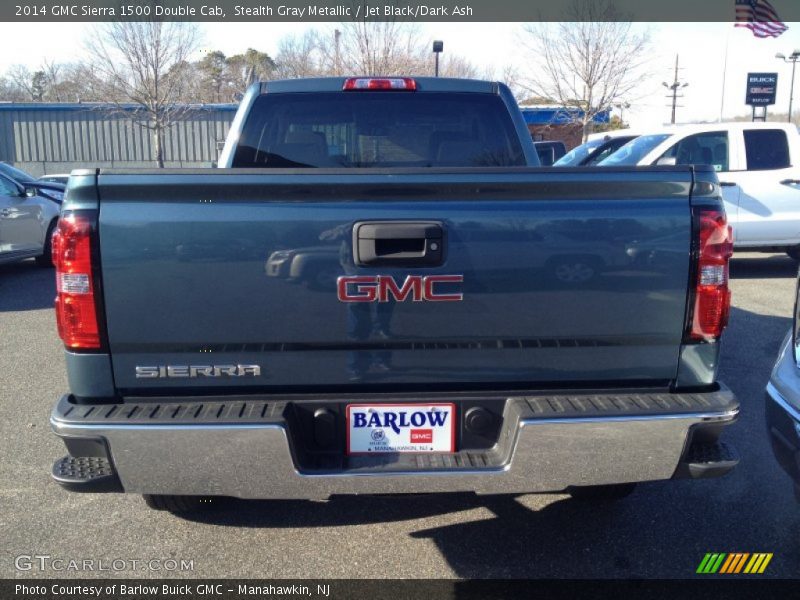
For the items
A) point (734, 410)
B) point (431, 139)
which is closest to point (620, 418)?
point (734, 410)

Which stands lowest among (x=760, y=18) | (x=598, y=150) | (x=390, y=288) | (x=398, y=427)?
(x=398, y=427)

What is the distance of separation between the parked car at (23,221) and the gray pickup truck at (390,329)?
27.5ft

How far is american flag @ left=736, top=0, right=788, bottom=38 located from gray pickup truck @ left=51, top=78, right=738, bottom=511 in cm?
2136

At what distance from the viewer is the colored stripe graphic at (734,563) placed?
3.10 metres

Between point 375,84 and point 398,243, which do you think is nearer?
point 398,243

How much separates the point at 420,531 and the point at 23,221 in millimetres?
8875

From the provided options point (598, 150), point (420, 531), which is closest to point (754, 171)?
point (598, 150)

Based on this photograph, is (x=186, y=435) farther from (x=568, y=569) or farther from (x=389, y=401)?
(x=568, y=569)

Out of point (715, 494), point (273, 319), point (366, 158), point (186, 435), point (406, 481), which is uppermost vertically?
point (366, 158)

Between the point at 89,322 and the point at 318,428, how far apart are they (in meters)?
0.89

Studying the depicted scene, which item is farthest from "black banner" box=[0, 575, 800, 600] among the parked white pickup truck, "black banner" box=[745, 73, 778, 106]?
"black banner" box=[745, 73, 778, 106]

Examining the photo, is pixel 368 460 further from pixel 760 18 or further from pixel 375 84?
pixel 760 18

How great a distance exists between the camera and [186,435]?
2.44m

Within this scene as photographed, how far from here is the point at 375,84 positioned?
3.92m
